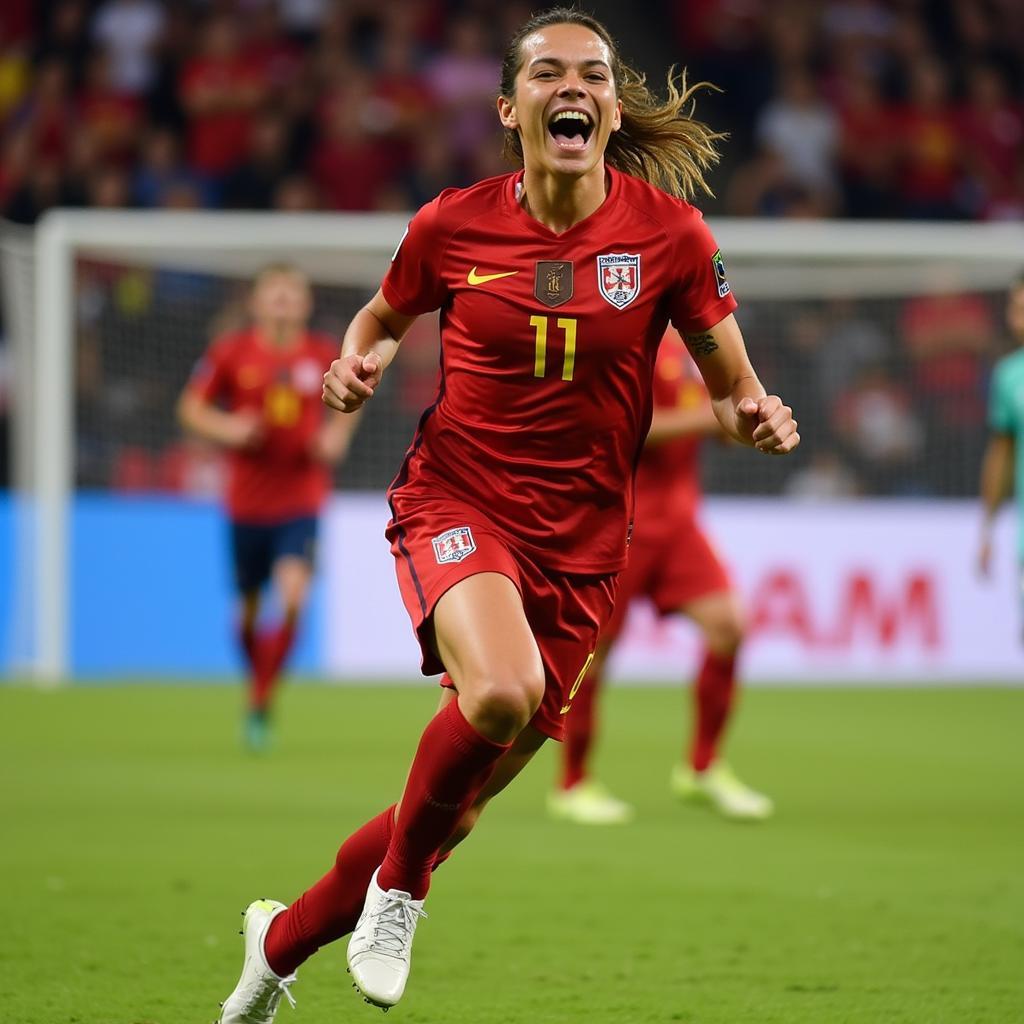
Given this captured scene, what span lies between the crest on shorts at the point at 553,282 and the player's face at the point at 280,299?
6724 millimetres

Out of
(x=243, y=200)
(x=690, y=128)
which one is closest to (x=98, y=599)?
(x=243, y=200)

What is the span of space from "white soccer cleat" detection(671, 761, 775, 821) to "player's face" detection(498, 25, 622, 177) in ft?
14.3

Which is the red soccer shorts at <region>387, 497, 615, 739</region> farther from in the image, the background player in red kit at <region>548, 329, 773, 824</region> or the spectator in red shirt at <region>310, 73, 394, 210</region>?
the spectator in red shirt at <region>310, 73, 394, 210</region>

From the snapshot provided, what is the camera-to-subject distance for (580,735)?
8.25 metres

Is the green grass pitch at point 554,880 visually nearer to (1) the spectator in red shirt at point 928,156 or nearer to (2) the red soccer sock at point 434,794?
(2) the red soccer sock at point 434,794

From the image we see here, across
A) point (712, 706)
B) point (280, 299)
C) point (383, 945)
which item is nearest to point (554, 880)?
point (712, 706)

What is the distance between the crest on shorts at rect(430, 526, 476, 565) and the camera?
4223 mm

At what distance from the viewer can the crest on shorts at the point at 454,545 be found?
13.9 feet

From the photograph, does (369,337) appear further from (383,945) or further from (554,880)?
Answer: (554,880)

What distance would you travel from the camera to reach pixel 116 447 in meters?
15.6

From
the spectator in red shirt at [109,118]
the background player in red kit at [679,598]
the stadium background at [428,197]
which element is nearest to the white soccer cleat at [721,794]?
the background player in red kit at [679,598]

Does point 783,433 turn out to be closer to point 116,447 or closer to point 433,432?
point 433,432


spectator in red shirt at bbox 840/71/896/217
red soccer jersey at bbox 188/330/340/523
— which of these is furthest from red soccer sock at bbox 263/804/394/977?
spectator in red shirt at bbox 840/71/896/217

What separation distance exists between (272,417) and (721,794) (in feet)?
13.0
